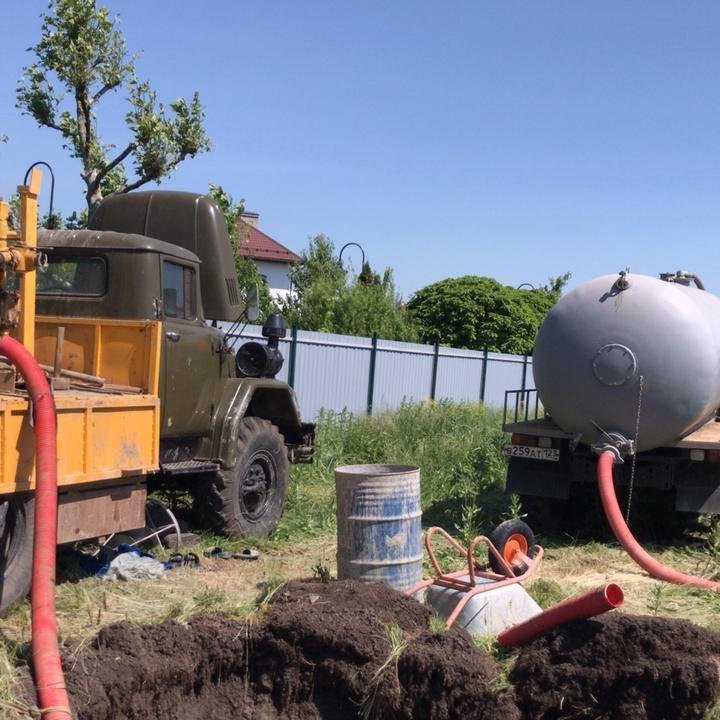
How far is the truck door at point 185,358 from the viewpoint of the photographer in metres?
6.71

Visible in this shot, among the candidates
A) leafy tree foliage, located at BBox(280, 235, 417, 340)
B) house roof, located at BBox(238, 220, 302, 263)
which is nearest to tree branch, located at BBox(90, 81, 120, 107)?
leafy tree foliage, located at BBox(280, 235, 417, 340)

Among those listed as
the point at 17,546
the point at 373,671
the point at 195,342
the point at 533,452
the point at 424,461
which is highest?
the point at 195,342

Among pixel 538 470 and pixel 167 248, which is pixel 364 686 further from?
pixel 538 470

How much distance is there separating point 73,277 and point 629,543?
15.1 feet

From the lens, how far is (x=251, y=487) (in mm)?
7723

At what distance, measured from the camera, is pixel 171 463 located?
22.6 feet

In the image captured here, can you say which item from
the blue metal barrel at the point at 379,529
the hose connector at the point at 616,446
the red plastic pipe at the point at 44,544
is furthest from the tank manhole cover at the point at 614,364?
the red plastic pipe at the point at 44,544

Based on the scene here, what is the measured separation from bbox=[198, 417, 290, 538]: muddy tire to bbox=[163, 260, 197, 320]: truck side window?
1096mm

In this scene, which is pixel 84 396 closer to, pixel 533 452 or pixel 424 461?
pixel 533 452

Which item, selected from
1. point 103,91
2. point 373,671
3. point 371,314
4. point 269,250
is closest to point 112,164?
point 103,91

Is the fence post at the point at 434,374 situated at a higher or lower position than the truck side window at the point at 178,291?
lower

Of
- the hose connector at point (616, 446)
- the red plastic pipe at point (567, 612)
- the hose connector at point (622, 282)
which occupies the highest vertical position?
the hose connector at point (622, 282)

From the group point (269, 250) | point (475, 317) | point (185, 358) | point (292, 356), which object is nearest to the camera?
point (185, 358)

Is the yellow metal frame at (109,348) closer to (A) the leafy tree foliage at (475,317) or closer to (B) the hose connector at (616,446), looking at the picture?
(B) the hose connector at (616,446)
